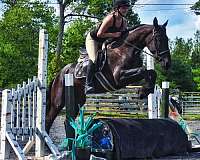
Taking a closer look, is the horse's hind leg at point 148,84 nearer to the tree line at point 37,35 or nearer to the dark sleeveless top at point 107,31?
the dark sleeveless top at point 107,31

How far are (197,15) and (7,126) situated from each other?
108 feet

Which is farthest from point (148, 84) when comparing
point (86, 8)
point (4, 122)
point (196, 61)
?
point (196, 61)

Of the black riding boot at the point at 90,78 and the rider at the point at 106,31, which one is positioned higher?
the rider at the point at 106,31

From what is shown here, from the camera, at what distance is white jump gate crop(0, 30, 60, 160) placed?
5.90 m

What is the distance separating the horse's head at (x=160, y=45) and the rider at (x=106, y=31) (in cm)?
55

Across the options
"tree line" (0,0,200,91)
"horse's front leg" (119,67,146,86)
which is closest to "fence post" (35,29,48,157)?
"horse's front leg" (119,67,146,86)

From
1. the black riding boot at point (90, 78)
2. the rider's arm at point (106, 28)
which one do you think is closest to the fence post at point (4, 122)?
the black riding boot at point (90, 78)

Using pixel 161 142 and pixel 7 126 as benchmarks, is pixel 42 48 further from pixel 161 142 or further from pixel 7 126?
pixel 161 142

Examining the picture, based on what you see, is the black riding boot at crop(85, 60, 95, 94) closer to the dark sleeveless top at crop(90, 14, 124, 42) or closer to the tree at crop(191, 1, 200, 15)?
the dark sleeveless top at crop(90, 14, 124, 42)

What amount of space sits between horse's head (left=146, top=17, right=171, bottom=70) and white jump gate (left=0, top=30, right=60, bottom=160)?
1622 millimetres

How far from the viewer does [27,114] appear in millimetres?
6727

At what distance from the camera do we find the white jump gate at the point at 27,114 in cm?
590

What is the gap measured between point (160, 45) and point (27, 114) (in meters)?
2.20

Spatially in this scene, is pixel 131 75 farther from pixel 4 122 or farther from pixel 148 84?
pixel 4 122
